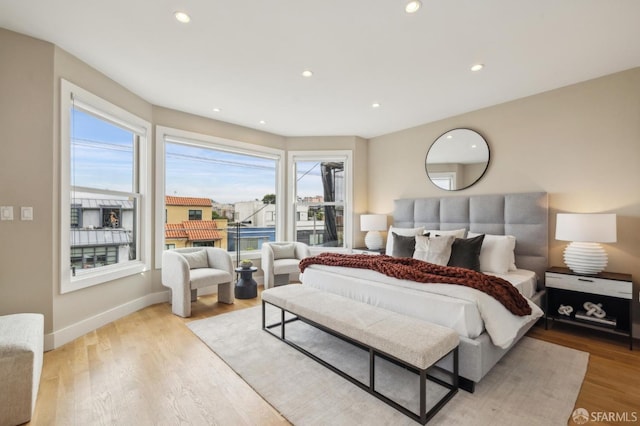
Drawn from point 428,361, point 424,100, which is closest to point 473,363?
point 428,361

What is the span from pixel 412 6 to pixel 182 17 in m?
1.68

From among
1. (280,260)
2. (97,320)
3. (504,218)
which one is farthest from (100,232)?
(504,218)

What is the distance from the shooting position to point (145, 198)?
12.4 feet

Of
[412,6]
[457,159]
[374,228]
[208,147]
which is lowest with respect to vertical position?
[374,228]

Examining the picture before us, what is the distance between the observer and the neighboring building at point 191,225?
13.9 ft

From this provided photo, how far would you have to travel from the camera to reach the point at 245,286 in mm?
4195

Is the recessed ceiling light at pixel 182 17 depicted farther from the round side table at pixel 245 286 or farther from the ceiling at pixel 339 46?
the round side table at pixel 245 286

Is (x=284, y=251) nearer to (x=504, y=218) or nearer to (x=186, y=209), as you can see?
(x=186, y=209)

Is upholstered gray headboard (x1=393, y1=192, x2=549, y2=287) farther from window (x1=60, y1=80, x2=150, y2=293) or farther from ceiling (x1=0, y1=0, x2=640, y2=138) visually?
window (x1=60, y1=80, x2=150, y2=293)

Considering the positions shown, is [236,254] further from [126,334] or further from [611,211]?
[611,211]

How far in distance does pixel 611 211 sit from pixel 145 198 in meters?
5.40

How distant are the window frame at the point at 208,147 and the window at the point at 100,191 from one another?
0.54 ft

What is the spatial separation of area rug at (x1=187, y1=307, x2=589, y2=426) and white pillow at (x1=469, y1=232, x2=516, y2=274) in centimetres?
73

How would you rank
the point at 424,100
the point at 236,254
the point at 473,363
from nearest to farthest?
the point at 473,363, the point at 424,100, the point at 236,254
